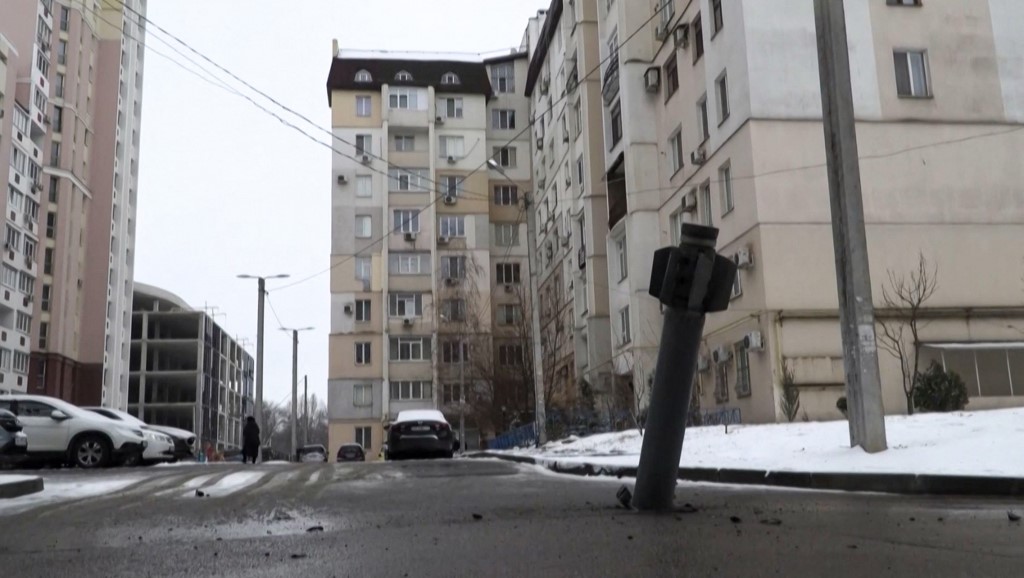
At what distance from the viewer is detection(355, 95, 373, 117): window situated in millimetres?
65062

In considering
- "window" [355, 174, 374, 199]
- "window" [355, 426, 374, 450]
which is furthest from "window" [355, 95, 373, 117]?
"window" [355, 426, 374, 450]

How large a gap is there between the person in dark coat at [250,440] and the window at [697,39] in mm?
18300

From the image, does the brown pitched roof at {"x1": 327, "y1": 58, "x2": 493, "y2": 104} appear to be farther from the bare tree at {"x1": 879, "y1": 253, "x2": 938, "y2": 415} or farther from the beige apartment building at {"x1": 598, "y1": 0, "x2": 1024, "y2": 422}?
the bare tree at {"x1": 879, "y1": 253, "x2": 938, "y2": 415}

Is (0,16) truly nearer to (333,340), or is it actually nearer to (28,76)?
(28,76)

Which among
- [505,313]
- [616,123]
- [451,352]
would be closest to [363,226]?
[505,313]

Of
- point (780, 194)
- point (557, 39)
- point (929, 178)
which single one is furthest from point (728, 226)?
point (557, 39)

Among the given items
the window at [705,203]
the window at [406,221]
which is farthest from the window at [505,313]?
the window at [705,203]

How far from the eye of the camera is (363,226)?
63.7 meters

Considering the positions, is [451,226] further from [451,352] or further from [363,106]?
[451,352]

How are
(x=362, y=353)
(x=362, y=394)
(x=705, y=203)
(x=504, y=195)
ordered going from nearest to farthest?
(x=705, y=203) → (x=362, y=394) → (x=362, y=353) → (x=504, y=195)

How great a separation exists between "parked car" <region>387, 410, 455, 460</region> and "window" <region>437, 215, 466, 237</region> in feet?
121

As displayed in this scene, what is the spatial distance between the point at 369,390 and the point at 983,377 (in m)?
43.2

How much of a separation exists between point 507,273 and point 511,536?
60.0m

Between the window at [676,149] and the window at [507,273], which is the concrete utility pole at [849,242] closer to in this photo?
the window at [676,149]
